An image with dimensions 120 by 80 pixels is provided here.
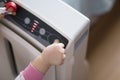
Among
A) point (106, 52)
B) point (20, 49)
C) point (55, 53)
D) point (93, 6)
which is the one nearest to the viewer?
point (55, 53)

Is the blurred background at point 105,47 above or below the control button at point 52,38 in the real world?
below

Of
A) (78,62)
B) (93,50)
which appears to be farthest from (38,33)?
(93,50)

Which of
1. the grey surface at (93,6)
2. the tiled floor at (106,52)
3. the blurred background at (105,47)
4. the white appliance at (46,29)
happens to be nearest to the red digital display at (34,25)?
the white appliance at (46,29)

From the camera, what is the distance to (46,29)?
2.17 ft

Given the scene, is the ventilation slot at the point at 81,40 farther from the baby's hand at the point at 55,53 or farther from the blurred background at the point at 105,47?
the blurred background at the point at 105,47

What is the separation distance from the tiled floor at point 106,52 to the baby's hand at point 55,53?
70cm

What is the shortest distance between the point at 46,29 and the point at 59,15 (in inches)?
1.9

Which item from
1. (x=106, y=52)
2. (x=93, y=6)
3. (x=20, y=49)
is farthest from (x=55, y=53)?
(x=106, y=52)

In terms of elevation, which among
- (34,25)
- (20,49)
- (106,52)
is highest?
(34,25)

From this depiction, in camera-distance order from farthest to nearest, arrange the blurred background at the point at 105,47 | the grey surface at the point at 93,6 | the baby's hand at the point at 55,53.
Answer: the blurred background at the point at 105,47
the grey surface at the point at 93,6
the baby's hand at the point at 55,53

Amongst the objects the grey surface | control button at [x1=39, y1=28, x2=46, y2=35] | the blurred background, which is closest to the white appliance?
control button at [x1=39, y1=28, x2=46, y2=35]

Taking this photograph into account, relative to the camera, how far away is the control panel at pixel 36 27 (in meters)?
0.65

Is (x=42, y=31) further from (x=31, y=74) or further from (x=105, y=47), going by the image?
(x=105, y=47)

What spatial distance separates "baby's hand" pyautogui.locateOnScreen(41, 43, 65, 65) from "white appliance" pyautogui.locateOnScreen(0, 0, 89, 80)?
0.02m
